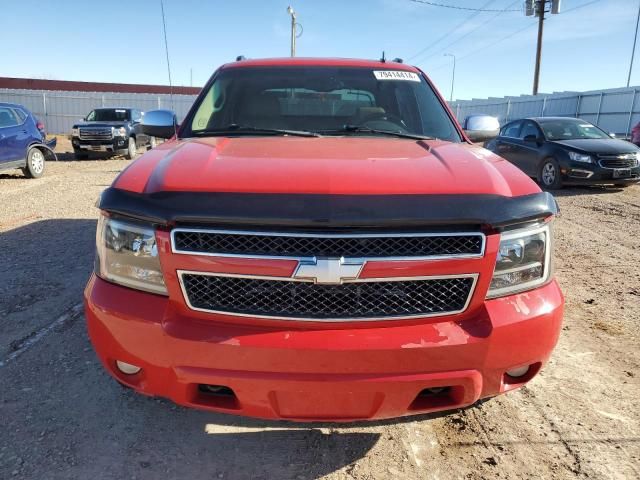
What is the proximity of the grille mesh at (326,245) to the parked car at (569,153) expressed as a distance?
8.51 m

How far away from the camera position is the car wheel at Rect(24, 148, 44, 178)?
11.5 m

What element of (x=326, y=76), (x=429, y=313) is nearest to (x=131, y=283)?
(x=429, y=313)

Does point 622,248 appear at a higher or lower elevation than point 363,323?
lower

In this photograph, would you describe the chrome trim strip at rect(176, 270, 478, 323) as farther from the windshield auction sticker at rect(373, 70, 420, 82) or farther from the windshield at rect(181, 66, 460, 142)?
the windshield auction sticker at rect(373, 70, 420, 82)

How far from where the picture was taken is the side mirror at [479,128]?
12.1 feet

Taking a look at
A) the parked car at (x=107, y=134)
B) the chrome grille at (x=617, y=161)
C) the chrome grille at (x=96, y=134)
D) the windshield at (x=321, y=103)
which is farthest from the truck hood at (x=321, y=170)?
the chrome grille at (x=96, y=134)

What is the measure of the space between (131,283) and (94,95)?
29.4 metres

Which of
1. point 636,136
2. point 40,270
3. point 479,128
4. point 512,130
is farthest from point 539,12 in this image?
point 40,270

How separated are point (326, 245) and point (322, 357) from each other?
16.3 inches

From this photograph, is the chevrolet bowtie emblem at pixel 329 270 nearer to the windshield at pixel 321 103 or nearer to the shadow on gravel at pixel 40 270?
the windshield at pixel 321 103

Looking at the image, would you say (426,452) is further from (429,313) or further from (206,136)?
(206,136)

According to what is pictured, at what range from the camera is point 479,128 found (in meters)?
3.68

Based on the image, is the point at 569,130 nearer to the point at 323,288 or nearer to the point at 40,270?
the point at 40,270

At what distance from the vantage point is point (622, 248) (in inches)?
231
